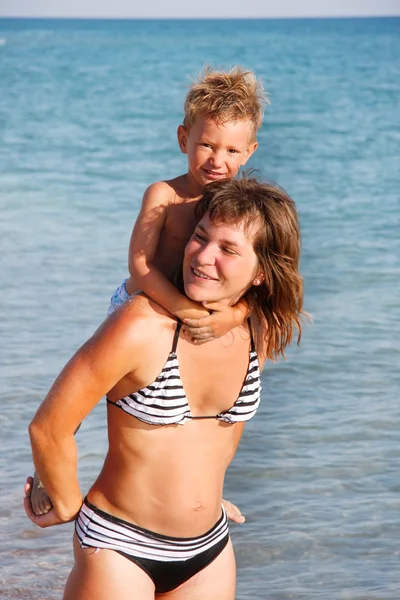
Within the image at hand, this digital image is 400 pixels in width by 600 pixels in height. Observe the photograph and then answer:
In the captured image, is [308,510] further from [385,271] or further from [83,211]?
[83,211]

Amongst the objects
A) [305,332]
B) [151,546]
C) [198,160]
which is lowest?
[305,332]

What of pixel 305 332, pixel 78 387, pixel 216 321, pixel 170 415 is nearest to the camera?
pixel 78 387

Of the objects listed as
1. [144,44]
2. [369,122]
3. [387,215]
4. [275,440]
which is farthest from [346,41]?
[275,440]

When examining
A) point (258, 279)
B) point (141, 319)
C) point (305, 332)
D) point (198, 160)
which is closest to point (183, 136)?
point (198, 160)

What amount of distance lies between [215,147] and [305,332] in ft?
14.6

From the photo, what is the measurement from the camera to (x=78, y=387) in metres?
2.50

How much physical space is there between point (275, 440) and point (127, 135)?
1344 cm

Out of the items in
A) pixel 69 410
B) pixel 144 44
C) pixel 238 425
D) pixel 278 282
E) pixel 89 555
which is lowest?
pixel 144 44

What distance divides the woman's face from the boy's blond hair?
2.44ft

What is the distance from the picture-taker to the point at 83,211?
12094 mm

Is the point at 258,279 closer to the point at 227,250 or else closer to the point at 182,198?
the point at 227,250

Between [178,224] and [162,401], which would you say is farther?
[178,224]

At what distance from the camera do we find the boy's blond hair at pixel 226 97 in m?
3.35

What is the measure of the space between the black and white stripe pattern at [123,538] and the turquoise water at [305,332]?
5.24ft
